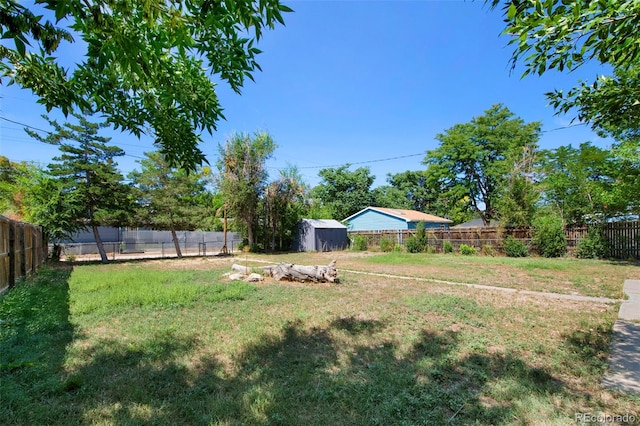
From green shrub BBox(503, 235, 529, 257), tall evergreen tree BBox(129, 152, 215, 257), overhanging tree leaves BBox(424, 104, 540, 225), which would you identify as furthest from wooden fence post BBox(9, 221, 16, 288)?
overhanging tree leaves BBox(424, 104, 540, 225)

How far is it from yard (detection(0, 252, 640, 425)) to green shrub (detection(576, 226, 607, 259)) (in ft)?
29.2

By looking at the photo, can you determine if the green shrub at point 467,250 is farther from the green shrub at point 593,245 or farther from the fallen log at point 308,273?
the fallen log at point 308,273

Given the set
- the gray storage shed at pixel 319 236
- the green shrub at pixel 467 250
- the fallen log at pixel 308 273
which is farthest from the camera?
the gray storage shed at pixel 319 236

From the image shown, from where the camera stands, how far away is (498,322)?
457cm

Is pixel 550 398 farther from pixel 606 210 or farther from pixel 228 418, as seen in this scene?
pixel 606 210

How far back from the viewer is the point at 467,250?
54.7 feet

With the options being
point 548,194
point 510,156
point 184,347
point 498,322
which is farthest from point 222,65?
point 510,156

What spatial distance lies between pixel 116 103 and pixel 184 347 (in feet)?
9.12

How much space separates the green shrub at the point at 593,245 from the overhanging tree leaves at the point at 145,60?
1671 centimetres

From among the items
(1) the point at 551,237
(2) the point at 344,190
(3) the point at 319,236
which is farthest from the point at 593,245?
(2) the point at 344,190

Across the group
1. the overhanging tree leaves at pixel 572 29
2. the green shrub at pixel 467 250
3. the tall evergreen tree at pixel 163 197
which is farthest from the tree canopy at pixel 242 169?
the overhanging tree leaves at pixel 572 29

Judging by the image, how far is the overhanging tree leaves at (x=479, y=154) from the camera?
22.8 meters

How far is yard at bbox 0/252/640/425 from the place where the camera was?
2.35 metres

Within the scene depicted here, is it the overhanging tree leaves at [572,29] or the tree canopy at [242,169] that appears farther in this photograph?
the tree canopy at [242,169]
